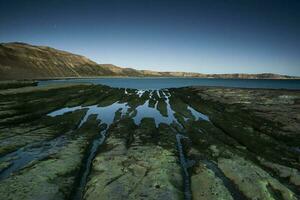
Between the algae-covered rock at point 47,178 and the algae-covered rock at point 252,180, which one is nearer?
the algae-covered rock at point 47,178

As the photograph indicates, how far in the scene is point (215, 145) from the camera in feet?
62.0

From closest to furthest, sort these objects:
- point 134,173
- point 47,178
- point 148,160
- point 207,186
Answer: point 207,186 < point 47,178 < point 134,173 < point 148,160


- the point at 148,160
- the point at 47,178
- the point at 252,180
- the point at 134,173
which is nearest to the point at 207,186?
the point at 252,180

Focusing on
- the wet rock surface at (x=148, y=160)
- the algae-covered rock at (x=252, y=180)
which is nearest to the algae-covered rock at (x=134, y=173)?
the wet rock surface at (x=148, y=160)

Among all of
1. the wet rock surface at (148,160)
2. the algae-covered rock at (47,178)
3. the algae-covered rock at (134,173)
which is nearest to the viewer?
the algae-covered rock at (47,178)

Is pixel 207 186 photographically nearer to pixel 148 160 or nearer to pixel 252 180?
pixel 252 180

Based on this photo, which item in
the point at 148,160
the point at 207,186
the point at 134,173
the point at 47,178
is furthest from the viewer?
the point at 148,160

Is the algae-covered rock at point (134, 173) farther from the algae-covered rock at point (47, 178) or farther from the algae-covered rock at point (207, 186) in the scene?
the algae-covered rock at point (47, 178)

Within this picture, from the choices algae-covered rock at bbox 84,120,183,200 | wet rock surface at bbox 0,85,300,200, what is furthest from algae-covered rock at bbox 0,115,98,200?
algae-covered rock at bbox 84,120,183,200

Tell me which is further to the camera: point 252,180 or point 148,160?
point 148,160

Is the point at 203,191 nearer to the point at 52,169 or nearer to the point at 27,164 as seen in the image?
the point at 52,169

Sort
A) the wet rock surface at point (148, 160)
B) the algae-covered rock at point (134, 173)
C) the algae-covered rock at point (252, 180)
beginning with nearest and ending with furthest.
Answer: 1. the algae-covered rock at point (134, 173)
2. the algae-covered rock at point (252, 180)
3. the wet rock surface at point (148, 160)

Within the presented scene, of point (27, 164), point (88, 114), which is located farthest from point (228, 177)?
point (88, 114)

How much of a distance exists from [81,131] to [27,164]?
8.87m
